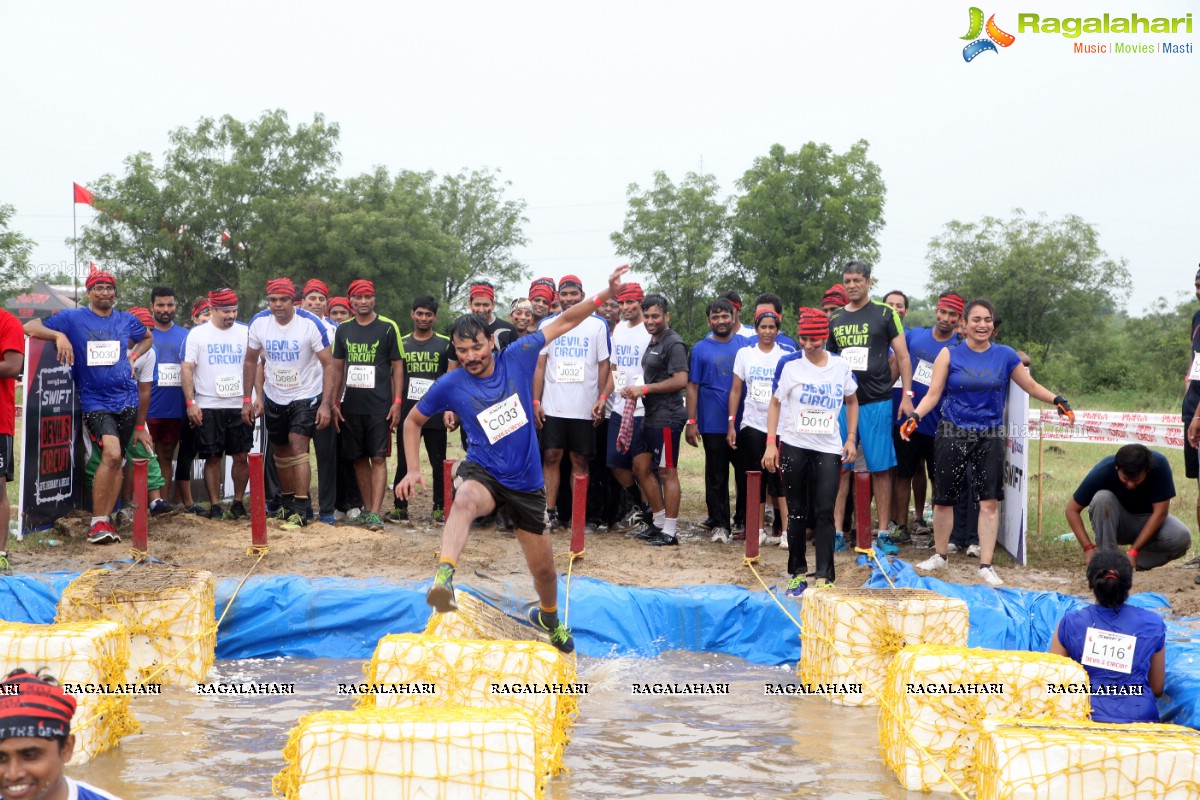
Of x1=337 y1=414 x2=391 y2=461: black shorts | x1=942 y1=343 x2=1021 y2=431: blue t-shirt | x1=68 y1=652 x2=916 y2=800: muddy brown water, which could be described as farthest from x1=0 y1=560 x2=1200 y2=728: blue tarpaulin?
x1=337 y1=414 x2=391 y2=461: black shorts

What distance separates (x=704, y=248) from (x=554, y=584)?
36.1m

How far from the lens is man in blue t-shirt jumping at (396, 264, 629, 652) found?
6.79 meters

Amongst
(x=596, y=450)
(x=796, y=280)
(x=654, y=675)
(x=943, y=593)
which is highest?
(x=796, y=280)

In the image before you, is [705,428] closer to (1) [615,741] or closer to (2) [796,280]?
(1) [615,741]

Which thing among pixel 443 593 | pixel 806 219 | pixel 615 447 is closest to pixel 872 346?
pixel 615 447

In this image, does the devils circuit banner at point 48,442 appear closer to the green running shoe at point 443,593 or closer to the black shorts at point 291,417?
the black shorts at point 291,417

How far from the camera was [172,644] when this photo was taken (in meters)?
7.21

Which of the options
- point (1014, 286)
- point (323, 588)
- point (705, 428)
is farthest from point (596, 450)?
point (1014, 286)

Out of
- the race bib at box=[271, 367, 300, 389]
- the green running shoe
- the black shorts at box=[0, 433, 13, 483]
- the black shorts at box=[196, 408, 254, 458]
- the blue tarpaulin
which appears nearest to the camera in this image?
the green running shoe

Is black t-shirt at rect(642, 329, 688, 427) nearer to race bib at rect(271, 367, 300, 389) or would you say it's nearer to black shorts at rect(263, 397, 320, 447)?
black shorts at rect(263, 397, 320, 447)

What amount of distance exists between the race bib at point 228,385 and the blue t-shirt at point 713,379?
4233 mm

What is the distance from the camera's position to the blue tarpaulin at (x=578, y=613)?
26.4 ft

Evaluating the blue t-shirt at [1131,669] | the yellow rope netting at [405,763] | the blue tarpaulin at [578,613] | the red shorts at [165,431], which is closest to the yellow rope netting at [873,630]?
the blue tarpaulin at [578,613]

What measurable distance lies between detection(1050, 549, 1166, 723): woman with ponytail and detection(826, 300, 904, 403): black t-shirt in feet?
13.8
